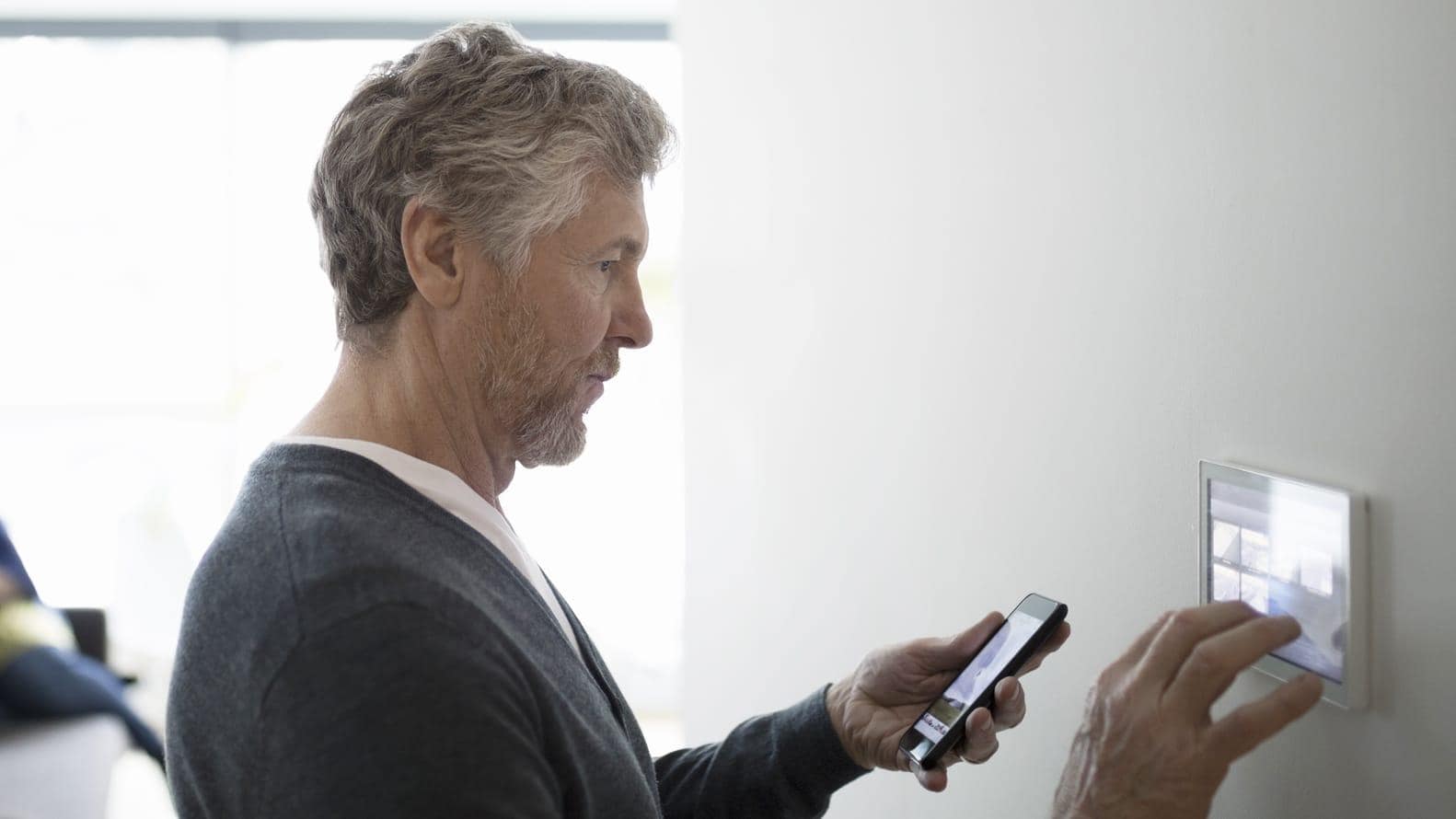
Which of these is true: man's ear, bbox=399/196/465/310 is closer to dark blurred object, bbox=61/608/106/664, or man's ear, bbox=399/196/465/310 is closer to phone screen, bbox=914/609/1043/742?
phone screen, bbox=914/609/1043/742

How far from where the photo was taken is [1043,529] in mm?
1143

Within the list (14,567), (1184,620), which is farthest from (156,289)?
(1184,620)

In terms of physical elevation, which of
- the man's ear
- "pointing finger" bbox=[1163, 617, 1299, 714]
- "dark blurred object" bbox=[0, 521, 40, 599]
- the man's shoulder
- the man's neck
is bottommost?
"dark blurred object" bbox=[0, 521, 40, 599]

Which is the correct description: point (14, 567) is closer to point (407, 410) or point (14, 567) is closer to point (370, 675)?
point (407, 410)

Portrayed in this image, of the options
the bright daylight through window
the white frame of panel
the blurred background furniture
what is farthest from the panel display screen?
the bright daylight through window

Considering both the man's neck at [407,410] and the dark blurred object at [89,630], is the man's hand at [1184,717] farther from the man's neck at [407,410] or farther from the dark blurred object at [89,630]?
the dark blurred object at [89,630]

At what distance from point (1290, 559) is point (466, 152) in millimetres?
673

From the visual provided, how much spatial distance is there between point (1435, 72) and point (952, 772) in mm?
919

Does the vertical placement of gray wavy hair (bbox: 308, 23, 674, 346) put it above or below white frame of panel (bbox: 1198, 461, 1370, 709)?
above

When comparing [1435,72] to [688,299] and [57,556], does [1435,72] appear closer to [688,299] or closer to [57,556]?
[688,299]

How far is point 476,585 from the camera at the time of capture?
80 cm

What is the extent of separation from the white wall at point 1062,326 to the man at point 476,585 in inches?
5.0

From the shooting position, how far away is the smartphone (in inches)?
37.4

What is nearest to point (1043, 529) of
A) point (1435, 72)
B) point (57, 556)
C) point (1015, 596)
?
point (1015, 596)
